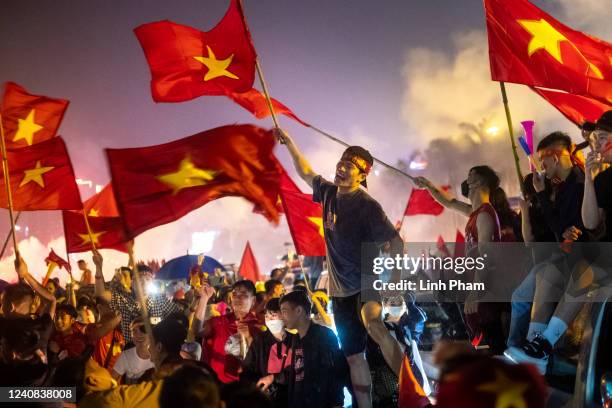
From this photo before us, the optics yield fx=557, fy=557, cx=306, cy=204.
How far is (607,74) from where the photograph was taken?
6016 mm

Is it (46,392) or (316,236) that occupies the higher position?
Answer: (316,236)

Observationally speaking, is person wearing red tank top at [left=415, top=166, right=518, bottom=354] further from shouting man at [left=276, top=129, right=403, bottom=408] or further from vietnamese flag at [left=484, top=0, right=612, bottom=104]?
vietnamese flag at [left=484, top=0, right=612, bottom=104]

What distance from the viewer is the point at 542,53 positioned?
5.96 metres

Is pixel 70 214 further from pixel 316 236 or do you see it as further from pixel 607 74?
pixel 607 74

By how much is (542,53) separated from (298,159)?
2848 mm

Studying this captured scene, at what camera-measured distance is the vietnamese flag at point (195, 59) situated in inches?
272

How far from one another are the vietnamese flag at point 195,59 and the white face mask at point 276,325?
116 inches

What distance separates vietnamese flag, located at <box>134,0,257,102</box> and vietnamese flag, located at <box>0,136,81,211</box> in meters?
2.78

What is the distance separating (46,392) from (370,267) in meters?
Answer: 2.78

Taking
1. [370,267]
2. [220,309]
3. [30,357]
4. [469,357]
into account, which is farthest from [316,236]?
[469,357]

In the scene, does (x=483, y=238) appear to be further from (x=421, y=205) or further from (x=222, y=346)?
(x=421, y=205)

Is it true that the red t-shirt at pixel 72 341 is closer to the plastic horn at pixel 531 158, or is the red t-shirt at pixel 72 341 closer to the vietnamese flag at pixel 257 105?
the vietnamese flag at pixel 257 105

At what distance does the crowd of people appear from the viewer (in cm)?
381

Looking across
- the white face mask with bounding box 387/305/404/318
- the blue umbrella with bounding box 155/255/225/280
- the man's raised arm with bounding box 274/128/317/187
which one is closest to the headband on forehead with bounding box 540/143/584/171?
the man's raised arm with bounding box 274/128/317/187
